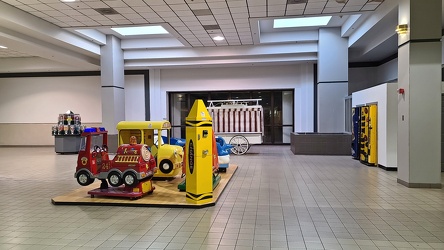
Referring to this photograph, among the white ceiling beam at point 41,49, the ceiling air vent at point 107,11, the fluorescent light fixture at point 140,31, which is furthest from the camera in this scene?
the fluorescent light fixture at point 140,31

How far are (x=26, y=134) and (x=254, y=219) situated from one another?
52.5 feet

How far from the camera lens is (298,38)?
40.3 feet

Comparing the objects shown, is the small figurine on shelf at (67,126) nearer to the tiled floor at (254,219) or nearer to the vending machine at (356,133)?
the tiled floor at (254,219)

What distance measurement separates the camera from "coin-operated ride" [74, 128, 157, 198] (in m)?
5.36

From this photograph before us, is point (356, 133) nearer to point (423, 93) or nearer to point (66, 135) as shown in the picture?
point (423, 93)

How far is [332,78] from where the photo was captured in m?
12.0

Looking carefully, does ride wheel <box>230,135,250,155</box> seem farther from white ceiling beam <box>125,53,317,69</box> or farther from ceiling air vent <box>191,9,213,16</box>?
ceiling air vent <box>191,9,213,16</box>

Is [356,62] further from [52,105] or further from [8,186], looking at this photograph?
[52,105]

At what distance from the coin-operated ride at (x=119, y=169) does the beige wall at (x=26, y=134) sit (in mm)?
12255

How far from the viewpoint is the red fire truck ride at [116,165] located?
17.6ft

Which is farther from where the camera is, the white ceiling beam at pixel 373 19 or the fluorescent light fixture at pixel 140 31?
the fluorescent light fixture at pixel 140 31

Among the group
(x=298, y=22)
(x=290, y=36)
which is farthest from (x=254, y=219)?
(x=290, y=36)

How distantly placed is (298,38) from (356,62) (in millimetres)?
3972

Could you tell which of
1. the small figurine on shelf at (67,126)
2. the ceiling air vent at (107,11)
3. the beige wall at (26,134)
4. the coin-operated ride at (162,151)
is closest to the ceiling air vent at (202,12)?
the ceiling air vent at (107,11)
